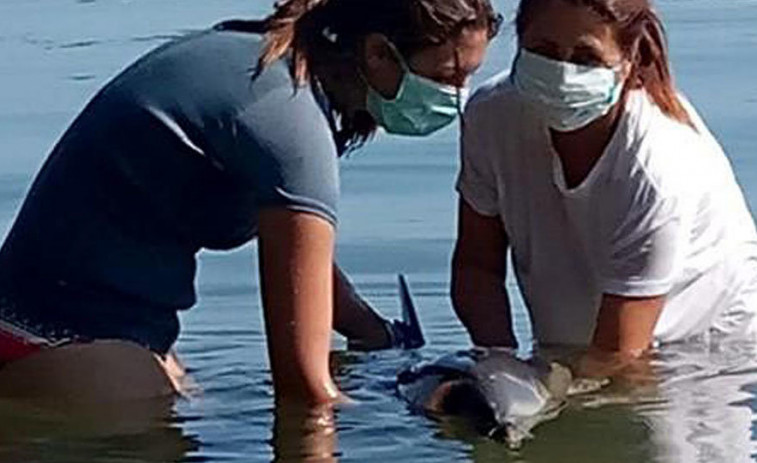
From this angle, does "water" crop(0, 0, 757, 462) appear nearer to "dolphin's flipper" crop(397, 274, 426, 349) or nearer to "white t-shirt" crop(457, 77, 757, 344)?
"dolphin's flipper" crop(397, 274, 426, 349)

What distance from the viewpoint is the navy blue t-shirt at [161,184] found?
5.64 metres

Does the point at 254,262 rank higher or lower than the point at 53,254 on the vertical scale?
lower

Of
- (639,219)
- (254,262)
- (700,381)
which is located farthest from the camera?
(254,262)

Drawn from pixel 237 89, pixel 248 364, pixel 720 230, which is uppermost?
pixel 237 89

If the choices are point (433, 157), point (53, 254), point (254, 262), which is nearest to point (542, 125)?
point (53, 254)

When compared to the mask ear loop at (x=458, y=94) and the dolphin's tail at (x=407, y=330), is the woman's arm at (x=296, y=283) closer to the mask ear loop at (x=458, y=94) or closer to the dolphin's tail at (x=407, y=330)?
the mask ear loop at (x=458, y=94)

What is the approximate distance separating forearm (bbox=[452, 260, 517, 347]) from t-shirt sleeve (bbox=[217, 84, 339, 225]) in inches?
54.6

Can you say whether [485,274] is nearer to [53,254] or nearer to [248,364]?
[248,364]

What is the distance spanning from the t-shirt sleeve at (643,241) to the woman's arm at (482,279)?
1.66 ft

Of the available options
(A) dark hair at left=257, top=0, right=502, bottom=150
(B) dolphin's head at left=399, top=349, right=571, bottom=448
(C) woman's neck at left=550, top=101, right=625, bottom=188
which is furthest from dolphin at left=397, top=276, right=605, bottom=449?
(A) dark hair at left=257, top=0, right=502, bottom=150

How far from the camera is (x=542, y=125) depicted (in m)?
6.59

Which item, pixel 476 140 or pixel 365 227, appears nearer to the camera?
pixel 476 140

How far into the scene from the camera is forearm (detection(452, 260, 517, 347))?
700 centimetres

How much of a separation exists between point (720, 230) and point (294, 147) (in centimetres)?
162
